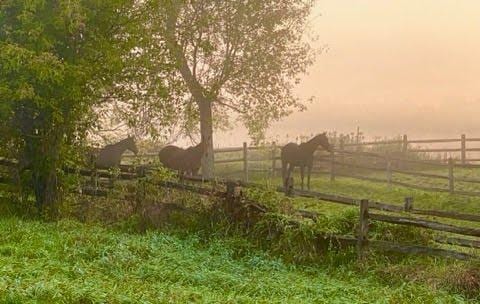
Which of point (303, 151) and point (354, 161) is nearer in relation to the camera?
point (303, 151)

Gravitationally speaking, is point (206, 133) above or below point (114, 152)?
above

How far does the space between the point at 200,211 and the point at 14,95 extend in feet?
16.2

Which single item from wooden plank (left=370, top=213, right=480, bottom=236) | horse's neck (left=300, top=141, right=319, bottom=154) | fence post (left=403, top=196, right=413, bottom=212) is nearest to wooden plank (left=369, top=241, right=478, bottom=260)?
wooden plank (left=370, top=213, right=480, bottom=236)

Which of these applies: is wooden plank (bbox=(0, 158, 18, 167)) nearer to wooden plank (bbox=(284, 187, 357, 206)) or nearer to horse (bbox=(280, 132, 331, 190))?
wooden plank (bbox=(284, 187, 357, 206))

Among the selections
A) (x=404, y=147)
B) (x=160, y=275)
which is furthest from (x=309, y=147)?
(x=160, y=275)

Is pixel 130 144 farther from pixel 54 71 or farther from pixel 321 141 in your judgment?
pixel 54 71

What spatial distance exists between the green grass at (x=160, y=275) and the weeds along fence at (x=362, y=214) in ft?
2.42

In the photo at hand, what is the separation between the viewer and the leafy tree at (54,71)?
1466 cm

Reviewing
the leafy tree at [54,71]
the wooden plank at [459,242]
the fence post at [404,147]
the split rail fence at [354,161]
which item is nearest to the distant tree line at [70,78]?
the leafy tree at [54,71]

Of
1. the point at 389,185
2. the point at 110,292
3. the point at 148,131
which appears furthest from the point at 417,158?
the point at 110,292

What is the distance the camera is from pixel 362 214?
12.5m

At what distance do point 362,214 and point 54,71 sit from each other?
7.34m

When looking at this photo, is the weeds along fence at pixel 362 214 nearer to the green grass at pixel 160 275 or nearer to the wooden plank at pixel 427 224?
the wooden plank at pixel 427 224

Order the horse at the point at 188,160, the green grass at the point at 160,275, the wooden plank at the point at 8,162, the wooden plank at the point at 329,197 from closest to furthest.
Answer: the green grass at the point at 160,275, the wooden plank at the point at 329,197, the wooden plank at the point at 8,162, the horse at the point at 188,160
